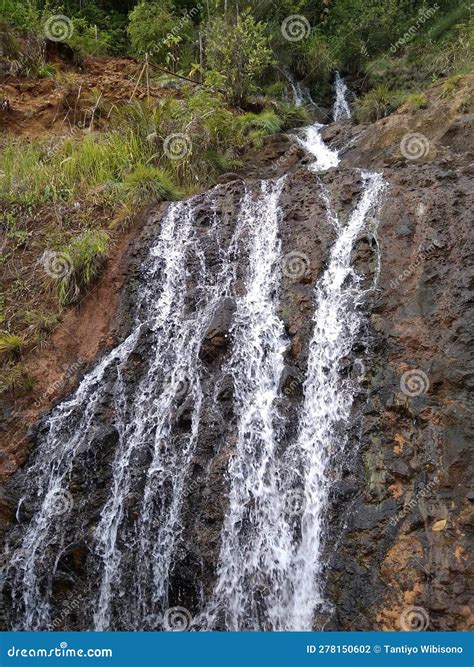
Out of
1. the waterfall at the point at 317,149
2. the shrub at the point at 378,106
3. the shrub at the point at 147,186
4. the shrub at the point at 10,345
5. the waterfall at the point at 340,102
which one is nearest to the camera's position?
the shrub at the point at 10,345

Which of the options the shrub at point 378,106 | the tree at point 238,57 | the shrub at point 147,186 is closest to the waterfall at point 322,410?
the shrub at point 147,186

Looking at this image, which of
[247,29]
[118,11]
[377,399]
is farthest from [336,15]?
[377,399]

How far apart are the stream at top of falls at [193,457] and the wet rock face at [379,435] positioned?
57mm

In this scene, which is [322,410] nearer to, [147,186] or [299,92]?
[147,186]

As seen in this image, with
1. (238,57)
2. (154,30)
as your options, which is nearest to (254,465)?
(238,57)

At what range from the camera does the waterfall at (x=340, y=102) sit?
12.4 m

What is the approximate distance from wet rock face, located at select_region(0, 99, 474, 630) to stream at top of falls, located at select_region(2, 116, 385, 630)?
57mm

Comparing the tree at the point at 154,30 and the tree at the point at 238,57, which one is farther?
the tree at the point at 154,30

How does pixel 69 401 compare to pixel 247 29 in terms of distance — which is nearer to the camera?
pixel 69 401

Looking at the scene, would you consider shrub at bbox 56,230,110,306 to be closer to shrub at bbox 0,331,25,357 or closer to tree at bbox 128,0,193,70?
shrub at bbox 0,331,25,357

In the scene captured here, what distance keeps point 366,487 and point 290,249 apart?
3.17m

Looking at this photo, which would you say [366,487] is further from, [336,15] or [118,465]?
[336,15]

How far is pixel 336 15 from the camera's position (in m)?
14.8

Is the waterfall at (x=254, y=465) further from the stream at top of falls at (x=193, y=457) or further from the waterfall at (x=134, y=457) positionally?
the waterfall at (x=134, y=457)
